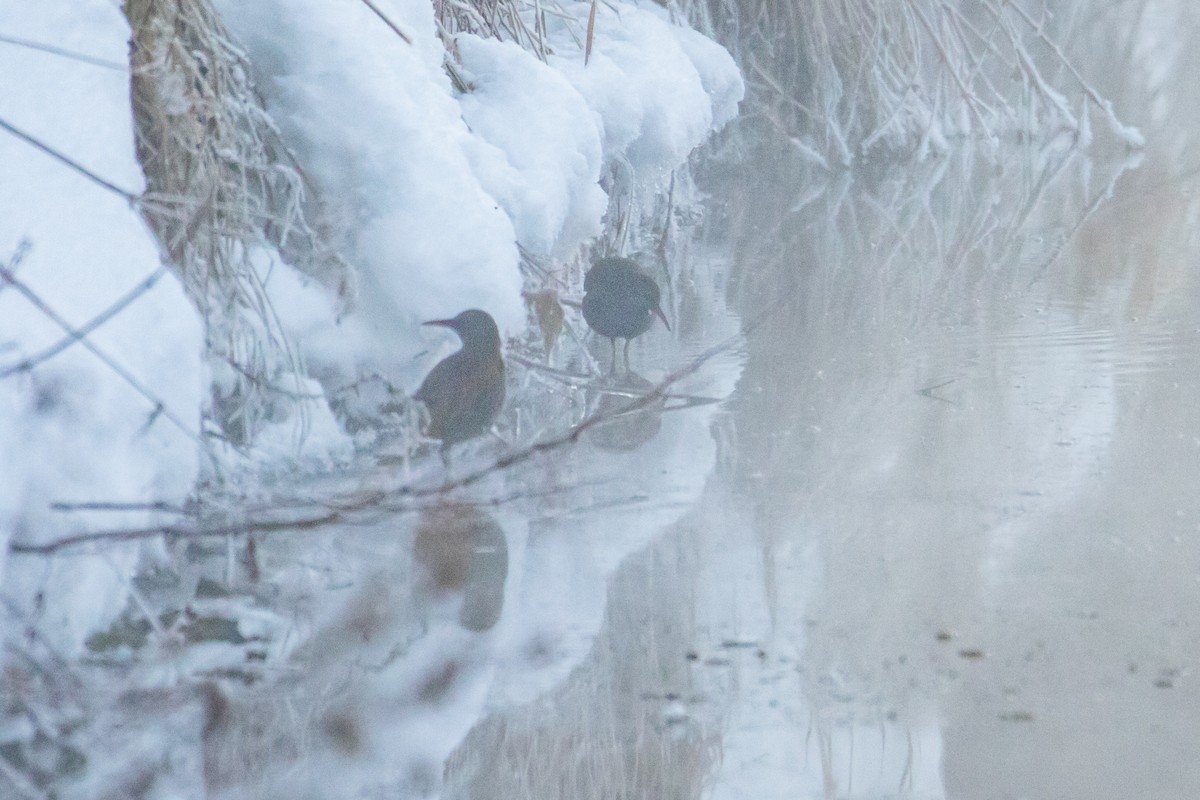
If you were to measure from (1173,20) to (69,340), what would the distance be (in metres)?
11.6

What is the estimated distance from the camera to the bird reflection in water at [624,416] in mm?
3123

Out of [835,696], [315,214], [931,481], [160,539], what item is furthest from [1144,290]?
[160,539]

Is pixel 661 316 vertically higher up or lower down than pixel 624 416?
higher up

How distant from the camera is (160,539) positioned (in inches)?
89.4

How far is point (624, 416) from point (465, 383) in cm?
43

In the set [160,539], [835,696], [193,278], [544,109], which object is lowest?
[835,696]

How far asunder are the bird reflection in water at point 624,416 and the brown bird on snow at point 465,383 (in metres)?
0.24

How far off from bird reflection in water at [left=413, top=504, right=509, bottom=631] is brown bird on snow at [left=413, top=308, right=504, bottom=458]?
12.7 inches

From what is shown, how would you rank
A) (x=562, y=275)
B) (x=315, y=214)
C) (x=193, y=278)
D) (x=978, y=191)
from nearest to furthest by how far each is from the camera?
(x=193, y=278) → (x=315, y=214) → (x=562, y=275) → (x=978, y=191)

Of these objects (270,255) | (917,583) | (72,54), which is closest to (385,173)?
(270,255)

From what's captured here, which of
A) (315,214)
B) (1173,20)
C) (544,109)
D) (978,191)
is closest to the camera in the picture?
(315,214)

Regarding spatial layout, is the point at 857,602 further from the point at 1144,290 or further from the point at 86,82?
the point at 1144,290

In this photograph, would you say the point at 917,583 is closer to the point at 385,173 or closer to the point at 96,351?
the point at 96,351

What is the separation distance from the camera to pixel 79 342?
213 cm
